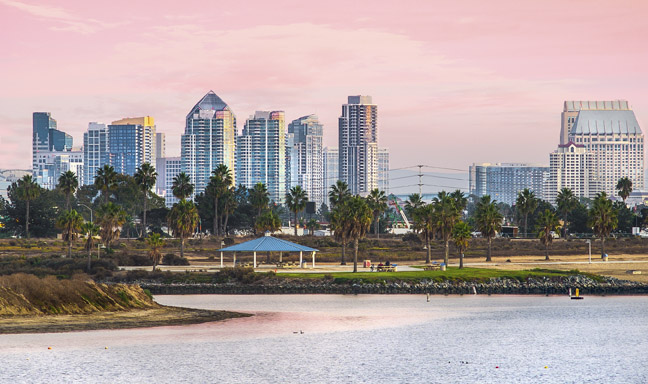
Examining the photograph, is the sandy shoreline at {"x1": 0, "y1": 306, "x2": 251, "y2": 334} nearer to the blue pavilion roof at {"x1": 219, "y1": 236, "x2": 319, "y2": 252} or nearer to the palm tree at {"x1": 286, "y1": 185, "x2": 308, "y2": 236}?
the blue pavilion roof at {"x1": 219, "y1": 236, "x2": 319, "y2": 252}

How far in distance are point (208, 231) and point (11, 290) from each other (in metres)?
122

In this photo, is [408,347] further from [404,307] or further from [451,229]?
[451,229]

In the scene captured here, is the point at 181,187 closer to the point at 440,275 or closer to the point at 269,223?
the point at 269,223

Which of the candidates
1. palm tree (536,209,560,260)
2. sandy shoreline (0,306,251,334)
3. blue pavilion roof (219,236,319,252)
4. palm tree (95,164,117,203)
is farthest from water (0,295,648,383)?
palm tree (95,164,117,203)

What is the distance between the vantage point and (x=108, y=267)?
314 ft

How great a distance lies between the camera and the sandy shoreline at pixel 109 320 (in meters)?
54.2

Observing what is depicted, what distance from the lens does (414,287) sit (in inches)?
3482

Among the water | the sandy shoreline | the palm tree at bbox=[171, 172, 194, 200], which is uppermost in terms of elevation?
the palm tree at bbox=[171, 172, 194, 200]

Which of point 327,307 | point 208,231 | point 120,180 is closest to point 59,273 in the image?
point 327,307

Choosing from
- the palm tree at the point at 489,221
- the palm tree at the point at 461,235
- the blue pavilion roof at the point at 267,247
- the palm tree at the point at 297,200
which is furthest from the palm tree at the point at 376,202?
the blue pavilion roof at the point at 267,247

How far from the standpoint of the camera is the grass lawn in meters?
90.6

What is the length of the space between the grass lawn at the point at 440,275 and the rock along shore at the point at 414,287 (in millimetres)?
1032

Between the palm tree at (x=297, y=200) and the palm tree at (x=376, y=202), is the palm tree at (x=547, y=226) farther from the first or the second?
the palm tree at (x=376, y=202)

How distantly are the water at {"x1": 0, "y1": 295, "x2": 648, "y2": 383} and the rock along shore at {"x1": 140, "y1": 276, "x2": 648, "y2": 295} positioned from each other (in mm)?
12448
